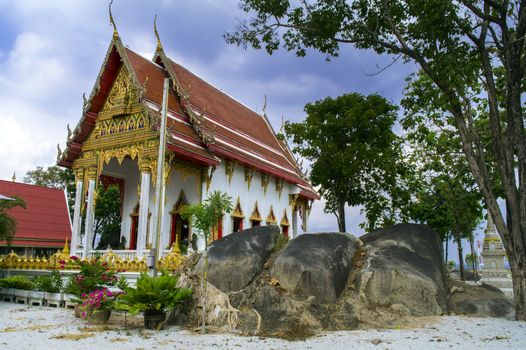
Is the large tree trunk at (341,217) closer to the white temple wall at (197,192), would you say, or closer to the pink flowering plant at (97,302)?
the white temple wall at (197,192)

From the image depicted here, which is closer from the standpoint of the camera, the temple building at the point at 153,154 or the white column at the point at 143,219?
the white column at the point at 143,219

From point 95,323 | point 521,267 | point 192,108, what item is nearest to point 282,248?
point 95,323

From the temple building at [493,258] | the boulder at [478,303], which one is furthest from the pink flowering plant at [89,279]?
the temple building at [493,258]

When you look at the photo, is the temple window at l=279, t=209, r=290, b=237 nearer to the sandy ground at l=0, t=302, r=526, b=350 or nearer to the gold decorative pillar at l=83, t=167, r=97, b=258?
the gold decorative pillar at l=83, t=167, r=97, b=258

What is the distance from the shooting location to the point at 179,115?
55.7ft

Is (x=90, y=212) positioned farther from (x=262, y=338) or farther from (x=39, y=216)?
(x=262, y=338)

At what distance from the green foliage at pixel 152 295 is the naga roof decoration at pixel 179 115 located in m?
6.63

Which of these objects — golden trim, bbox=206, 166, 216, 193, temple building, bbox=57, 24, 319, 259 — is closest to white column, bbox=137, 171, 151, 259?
temple building, bbox=57, 24, 319, 259

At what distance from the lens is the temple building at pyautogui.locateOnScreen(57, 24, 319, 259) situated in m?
15.4

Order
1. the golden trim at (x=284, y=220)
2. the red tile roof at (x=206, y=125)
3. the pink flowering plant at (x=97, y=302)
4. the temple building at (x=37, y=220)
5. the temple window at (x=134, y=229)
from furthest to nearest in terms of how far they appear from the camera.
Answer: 1. the golden trim at (x=284, y=220)
2. the temple building at (x=37, y=220)
3. the temple window at (x=134, y=229)
4. the red tile roof at (x=206, y=125)
5. the pink flowering plant at (x=97, y=302)

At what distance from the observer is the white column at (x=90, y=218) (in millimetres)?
16005

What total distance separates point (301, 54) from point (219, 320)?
24.1 ft

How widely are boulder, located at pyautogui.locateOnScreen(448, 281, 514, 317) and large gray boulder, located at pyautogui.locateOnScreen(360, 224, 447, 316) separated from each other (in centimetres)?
40

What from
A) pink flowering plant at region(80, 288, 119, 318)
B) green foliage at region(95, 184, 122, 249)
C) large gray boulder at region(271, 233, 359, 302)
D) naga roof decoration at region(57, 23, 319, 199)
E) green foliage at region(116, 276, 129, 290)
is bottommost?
pink flowering plant at region(80, 288, 119, 318)
